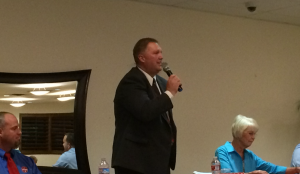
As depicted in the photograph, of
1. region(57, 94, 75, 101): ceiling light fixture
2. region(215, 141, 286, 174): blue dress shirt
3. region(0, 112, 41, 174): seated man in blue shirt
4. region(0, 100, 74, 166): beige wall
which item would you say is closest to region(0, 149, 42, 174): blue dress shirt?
region(0, 112, 41, 174): seated man in blue shirt

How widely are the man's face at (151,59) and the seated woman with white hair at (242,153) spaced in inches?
51.9

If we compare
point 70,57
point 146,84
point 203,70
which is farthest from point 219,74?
point 146,84

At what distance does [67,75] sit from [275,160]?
2.81 m

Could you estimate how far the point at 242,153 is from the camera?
3480mm

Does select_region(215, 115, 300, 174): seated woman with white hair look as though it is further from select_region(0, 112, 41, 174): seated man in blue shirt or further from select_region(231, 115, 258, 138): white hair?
select_region(0, 112, 41, 174): seated man in blue shirt

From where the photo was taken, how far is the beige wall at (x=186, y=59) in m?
3.69

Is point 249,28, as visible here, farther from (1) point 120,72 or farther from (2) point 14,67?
(2) point 14,67

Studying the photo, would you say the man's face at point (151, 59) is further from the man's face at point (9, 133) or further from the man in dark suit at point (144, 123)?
the man's face at point (9, 133)

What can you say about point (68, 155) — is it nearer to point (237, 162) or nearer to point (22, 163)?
point (22, 163)

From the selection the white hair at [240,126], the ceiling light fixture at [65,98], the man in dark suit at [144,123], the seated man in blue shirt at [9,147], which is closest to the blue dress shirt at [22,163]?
the seated man in blue shirt at [9,147]

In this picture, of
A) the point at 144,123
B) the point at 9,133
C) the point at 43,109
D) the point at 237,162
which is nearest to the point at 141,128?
the point at 144,123

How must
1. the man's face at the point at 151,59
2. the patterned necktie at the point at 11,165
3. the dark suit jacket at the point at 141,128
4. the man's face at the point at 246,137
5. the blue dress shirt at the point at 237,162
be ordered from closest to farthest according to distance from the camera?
the dark suit jacket at the point at 141,128, the man's face at the point at 151,59, the patterned necktie at the point at 11,165, the blue dress shirt at the point at 237,162, the man's face at the point at 246,137

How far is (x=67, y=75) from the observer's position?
3723 millimetres

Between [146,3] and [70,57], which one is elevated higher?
[146,3]
